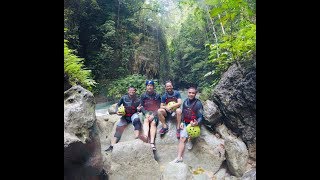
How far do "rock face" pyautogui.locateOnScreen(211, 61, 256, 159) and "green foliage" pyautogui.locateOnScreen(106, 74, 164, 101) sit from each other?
66.4 inches

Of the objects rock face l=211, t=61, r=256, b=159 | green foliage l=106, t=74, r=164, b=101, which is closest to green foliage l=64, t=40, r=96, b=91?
green foliage l=106, t=74, r=164, b=101

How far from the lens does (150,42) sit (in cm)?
745

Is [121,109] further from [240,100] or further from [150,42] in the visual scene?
[150,42]

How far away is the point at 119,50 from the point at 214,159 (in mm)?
3566

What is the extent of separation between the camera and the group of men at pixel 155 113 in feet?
14.7

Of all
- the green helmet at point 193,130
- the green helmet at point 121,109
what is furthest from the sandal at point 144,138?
the green helmet at point 193,130

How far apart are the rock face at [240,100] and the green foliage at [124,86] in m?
1.69

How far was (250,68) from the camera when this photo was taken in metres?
4.46

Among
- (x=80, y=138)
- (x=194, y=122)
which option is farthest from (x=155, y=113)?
(x=80, y=138)

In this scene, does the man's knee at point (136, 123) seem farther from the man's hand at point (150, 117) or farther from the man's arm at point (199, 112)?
the man's arm at point (199, 112)
